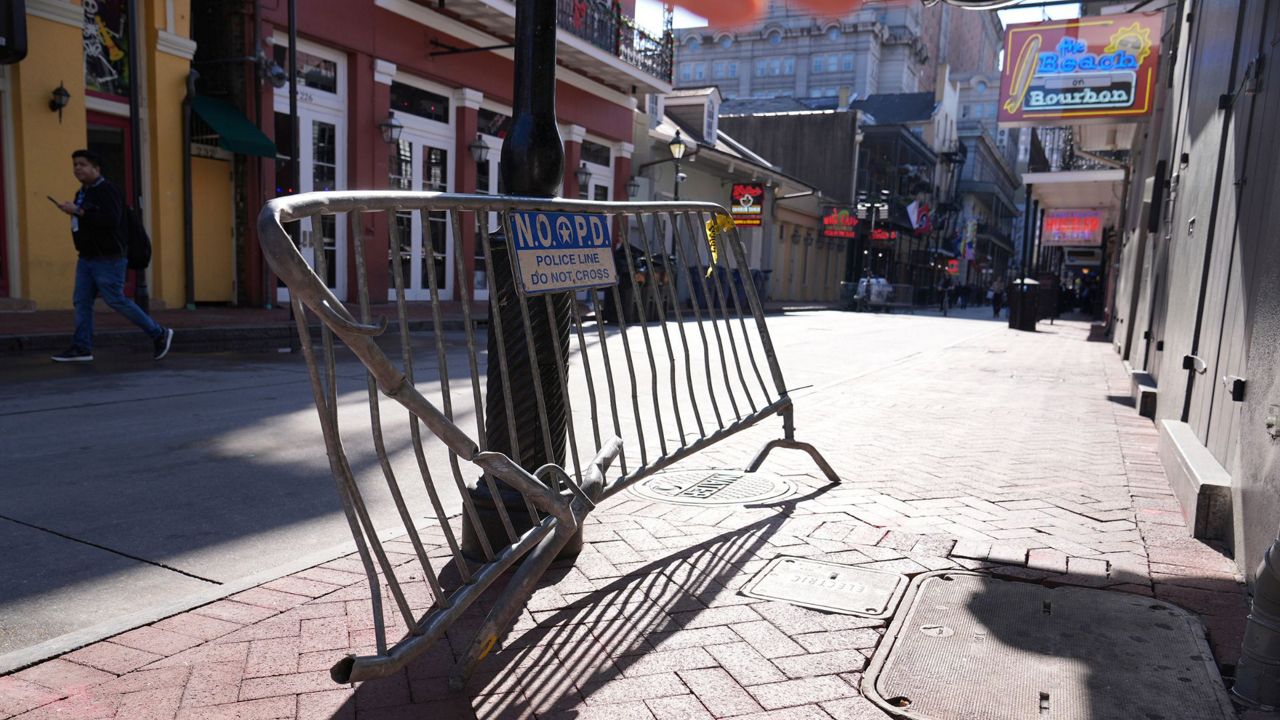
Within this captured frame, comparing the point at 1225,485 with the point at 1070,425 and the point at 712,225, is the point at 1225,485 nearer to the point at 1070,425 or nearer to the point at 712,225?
the point at 712,225

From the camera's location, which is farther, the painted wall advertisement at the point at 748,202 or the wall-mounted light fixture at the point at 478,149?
the painted wall advertisement at the point at 748,202

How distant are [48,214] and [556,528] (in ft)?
37.8

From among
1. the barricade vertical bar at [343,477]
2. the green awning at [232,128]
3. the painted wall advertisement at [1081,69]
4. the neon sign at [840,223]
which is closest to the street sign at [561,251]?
the barricade vertical bar at [343,477]

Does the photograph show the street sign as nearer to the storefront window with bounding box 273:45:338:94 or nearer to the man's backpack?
the man's backpack

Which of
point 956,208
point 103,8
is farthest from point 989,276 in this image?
point 103,8

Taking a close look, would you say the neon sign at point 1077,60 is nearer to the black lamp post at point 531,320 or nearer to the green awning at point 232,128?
the green awning at point 232,128

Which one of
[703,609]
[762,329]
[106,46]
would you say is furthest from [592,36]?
[703,609]

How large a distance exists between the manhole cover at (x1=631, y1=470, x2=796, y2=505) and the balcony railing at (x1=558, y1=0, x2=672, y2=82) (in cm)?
1686

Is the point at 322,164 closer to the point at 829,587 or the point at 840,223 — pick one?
the point at 829,587

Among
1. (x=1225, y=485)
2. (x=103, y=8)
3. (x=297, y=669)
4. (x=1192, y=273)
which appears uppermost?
(x=103, y=8)

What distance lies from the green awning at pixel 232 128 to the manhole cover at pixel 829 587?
1225cm

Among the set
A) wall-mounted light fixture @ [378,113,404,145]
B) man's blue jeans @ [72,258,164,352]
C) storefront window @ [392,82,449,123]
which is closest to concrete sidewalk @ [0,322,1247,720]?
man's blue jeans @ [72,258,164,352]

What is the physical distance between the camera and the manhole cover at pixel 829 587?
9.86 feet

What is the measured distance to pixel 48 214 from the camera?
11.3 m
